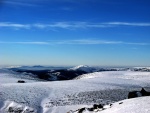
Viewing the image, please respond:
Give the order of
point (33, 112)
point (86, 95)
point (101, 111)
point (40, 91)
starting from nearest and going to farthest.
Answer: point (101, 111), point (33, 112), point (86, 95), point (40, 91)

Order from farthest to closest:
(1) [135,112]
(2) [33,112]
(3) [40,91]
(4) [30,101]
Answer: (3) [40,91] → (4) [30,101] → (2) [33,112] → (1) [135,112]

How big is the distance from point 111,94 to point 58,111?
1361 cm

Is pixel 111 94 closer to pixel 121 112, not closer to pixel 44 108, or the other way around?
pixel 44 108

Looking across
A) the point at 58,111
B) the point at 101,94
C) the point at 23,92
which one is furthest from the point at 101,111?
the point at 23,92

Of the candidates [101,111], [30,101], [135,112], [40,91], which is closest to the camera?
[135,112]

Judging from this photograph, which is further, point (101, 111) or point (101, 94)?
point (101, 94)

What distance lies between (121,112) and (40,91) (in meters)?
26.5

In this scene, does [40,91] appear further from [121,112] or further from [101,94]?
[121,112]

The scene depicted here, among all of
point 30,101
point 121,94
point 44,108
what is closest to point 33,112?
point 44,108

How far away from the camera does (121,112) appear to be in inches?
975

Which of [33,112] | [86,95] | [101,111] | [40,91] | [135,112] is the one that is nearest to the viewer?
[135,112]

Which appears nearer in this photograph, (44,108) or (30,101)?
(44,108)

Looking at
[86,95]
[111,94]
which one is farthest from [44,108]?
[111,94]

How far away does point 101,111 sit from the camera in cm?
2819
